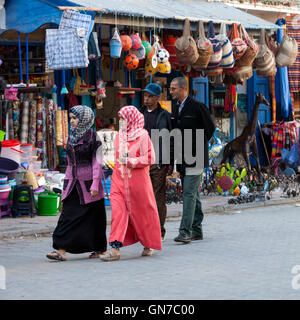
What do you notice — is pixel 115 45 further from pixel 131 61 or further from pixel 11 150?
pixel 11 150

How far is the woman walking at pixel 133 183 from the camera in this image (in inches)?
351

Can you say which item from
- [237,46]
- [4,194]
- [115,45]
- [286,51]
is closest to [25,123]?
[4,194]

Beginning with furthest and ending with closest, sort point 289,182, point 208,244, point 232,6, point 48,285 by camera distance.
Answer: point 232,6 < point 289,182 < point 208,244 < point 48,285

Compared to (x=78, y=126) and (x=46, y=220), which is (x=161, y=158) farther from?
(x=46, y=220)

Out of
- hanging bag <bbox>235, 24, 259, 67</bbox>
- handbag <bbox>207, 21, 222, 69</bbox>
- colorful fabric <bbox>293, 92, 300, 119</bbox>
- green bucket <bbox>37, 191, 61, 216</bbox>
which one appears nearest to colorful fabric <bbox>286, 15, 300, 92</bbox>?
colorful fabric <bbox>293, 92, 300, 119</bbox>

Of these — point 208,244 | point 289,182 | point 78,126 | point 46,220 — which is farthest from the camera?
point 289,182

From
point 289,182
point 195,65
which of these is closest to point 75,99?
point 195,65

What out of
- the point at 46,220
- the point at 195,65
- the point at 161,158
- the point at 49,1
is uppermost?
the point at 49,1

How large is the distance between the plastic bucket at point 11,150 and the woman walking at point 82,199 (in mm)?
3897

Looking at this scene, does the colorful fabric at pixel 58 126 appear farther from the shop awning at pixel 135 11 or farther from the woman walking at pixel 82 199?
the woman walking at pixel 82 199

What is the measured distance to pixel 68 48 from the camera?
1260 centimetres

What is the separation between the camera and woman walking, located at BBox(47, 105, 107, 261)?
8812 millimetres

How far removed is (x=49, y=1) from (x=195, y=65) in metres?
3.14

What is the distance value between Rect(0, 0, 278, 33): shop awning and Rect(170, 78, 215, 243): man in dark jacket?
134 inches
